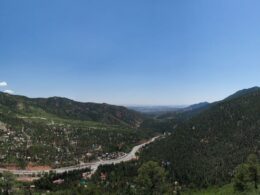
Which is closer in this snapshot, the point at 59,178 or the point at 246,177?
the point at 246,177

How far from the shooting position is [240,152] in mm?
173750

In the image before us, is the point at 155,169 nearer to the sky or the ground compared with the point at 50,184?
nearer to the sky

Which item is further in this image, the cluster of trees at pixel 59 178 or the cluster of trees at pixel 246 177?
the cluster of trees at pixel 59 178

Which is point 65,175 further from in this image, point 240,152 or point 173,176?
point 240,152

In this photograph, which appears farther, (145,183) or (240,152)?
(240,152)

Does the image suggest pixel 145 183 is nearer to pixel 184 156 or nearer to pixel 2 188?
pixel 2 188

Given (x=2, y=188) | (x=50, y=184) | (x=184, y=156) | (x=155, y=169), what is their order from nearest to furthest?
(x=155, y=169) < (x=2, y=188) < (x=50, y=184) < (x=184, y=156)

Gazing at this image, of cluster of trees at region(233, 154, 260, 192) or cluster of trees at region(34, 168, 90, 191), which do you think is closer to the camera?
cluster of trees at region(233, 154, 260, 192)

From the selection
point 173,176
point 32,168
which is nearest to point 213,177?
point 173,176

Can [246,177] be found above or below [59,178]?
above

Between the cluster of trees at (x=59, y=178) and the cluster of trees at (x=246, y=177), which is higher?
the cluster of trees at (x=246, y=177)

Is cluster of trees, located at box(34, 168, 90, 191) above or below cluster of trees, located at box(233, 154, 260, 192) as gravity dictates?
below

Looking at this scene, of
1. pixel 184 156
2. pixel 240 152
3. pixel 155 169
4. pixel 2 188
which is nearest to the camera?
pixel 155 169

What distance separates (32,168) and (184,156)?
3211 inches
